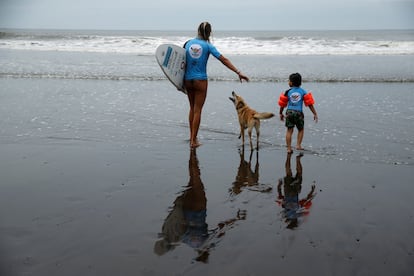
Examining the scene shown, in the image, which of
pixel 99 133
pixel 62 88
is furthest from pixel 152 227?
pixel 62 88

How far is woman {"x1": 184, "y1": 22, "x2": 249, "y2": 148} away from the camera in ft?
22.7

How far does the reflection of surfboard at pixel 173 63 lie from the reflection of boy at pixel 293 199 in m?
2.71

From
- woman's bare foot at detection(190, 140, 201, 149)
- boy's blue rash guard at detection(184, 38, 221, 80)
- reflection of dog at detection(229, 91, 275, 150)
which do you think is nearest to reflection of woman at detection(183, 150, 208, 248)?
woman's bare foot at detection(190, 140, 201, 149)

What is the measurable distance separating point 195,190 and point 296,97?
294 cm

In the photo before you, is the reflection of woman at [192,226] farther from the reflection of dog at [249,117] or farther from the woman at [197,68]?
the woman at [197,68]

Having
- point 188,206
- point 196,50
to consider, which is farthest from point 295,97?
point 188,206

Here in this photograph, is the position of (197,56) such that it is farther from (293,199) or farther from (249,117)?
(293,199)

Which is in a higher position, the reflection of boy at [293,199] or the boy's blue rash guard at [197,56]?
the boy's blue rash guard at [197,56]

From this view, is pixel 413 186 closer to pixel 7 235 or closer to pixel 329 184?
pixel 329 184

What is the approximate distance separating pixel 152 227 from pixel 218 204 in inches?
35.9

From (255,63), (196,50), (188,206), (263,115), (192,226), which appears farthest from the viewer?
(255,63)

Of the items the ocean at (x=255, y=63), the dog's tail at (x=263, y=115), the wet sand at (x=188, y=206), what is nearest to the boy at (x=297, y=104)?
the wet sand at (x=188, y=206)

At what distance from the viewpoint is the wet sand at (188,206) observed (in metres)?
3.24

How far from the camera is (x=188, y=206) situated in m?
4.40
